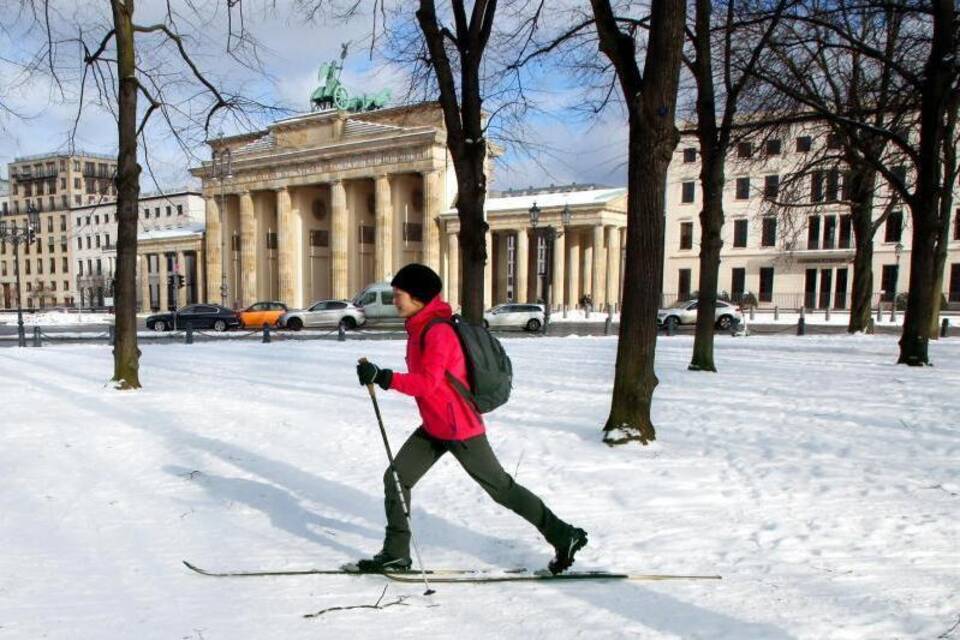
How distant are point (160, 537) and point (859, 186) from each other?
69.5 ft

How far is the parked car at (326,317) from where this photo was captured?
104 feet

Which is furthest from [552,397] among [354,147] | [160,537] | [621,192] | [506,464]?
[354,147]

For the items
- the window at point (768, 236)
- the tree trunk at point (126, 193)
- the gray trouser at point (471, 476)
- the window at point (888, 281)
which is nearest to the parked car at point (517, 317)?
the tree trunk at point (126, 193)

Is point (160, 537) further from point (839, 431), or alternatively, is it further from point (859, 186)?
point (859, 186)

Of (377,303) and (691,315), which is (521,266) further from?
(691,315)

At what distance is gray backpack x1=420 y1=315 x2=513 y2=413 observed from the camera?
3.29 meters

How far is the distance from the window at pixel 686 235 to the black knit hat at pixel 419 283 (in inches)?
2195

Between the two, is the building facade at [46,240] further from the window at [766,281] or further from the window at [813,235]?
the window at [813,235]

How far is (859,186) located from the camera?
775 inches

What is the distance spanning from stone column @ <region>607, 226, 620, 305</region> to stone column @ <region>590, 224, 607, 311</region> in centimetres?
72

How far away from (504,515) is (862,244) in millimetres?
21680

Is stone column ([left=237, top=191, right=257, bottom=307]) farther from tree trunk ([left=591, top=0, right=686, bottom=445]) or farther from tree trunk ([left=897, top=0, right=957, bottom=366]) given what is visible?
tree trunk ([left=591, top=0, right=686, bottom=445])

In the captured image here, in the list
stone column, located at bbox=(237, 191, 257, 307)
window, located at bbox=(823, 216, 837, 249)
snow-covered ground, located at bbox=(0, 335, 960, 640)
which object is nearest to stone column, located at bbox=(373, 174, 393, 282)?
stone column, located at bbox=(237, 191, 257, 307)

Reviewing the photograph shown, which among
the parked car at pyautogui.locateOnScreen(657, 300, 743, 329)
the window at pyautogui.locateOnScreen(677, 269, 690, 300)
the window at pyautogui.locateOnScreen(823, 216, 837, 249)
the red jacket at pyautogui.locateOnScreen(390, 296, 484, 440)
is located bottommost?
the parked car at pyautogui.locateOnScreen(657, 300, 743, 329)
